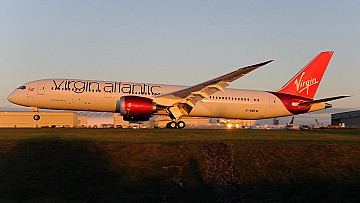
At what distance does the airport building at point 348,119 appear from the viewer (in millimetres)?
83106

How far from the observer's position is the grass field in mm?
18516

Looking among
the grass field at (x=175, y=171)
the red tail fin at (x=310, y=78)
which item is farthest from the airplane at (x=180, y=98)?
the grass field at (x=175, y=171)

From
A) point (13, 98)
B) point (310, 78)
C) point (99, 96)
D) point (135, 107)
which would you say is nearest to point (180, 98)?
point (135, 107)

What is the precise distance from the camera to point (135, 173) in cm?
2027

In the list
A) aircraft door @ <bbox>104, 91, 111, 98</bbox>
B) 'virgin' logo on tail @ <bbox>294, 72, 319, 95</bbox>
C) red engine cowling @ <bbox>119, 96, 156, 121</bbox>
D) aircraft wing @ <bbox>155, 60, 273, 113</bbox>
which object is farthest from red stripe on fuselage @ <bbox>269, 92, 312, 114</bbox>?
aircraft door @ <bbox>104, 91, 111, 98</bbox>

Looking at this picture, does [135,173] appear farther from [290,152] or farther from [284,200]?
[290,152]

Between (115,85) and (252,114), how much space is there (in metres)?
14.7

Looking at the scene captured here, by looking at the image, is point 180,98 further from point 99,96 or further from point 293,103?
point 293,103

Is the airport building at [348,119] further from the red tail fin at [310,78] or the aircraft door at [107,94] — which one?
the aircraft door at [107,94]

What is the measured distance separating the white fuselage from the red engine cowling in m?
1.44

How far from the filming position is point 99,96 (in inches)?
1572

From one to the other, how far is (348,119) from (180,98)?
59.6m

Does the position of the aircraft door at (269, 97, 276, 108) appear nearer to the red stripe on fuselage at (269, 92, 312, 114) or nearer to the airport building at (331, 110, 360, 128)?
the red stripe on fuselage at (269, 92, 312, 114)

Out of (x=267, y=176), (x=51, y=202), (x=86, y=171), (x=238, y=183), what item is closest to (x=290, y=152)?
(x=267, y=176)
